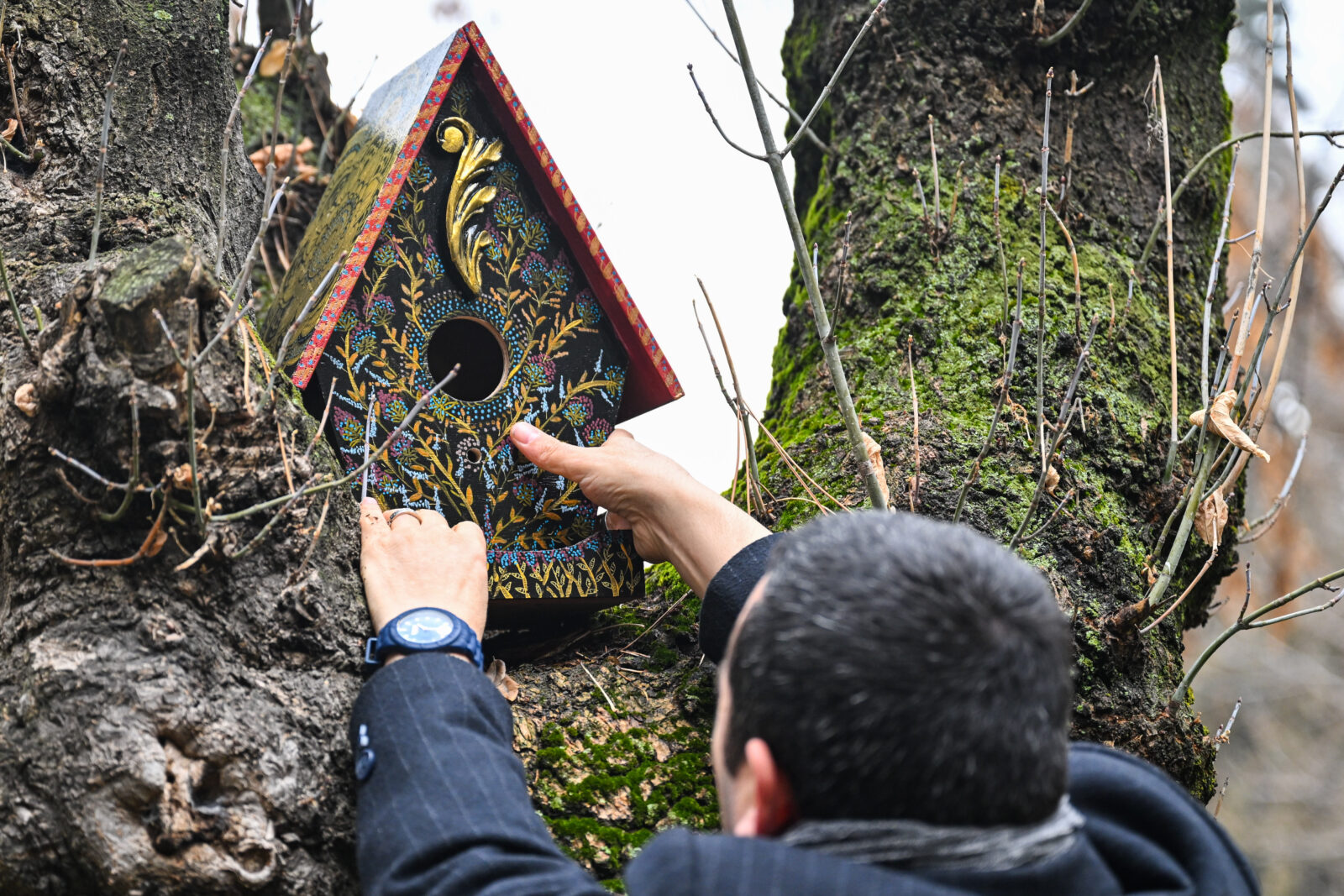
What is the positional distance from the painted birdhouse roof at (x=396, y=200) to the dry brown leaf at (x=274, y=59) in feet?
3.98

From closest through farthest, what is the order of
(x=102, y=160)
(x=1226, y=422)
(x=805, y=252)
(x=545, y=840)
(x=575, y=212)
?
(x=545, y=840), (x=102, y=160), (x=805, y=252), (x=1226, y=422), (x=575, y=212)

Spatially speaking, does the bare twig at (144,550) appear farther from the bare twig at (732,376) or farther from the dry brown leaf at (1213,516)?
the dry brown leaf at (1213,516)

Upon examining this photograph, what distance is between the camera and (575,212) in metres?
2.34

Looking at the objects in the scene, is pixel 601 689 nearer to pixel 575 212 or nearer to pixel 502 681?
pixel 502 681

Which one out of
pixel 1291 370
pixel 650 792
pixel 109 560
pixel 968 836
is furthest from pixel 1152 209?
pixel 1291 370

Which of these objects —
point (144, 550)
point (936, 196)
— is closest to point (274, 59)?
Result: point (936, 196)

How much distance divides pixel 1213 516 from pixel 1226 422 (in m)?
0.21

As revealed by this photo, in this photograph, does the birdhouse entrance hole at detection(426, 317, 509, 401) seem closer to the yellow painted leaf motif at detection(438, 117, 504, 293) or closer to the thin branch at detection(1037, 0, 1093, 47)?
the yellow painted leaf motif at detection(438, 117, 504, 293)

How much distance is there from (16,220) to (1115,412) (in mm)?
2393

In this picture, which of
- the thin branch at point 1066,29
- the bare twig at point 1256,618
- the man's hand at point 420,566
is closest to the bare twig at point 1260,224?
the bare twig at point 1256,618

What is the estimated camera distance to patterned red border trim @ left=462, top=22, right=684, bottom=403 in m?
2.26

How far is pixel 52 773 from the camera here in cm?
144

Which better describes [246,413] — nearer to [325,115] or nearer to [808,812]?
[808,812]

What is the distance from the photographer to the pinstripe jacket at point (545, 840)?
1.08 metres
